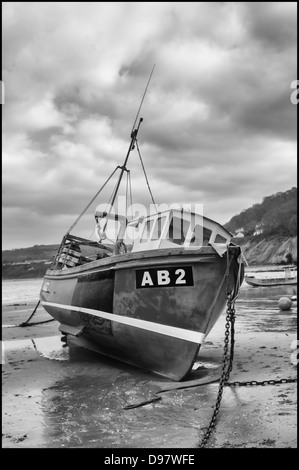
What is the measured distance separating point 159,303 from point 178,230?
4.84ft

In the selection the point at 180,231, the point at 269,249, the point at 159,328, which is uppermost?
the point at 180,231

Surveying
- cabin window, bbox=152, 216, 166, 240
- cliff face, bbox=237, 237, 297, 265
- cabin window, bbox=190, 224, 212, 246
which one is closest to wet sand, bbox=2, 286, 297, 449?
cabin window, bbox=190, 224, 212, 246

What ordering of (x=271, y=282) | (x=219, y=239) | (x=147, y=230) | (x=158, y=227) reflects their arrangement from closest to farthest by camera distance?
(x=158, y=227)
(x=219, y=239)
(x=147, y=230)
(x=271, y=282)

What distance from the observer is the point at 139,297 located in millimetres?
7531

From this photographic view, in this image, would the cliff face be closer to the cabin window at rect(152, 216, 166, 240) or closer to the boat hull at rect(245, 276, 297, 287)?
the boat hull at rect(245, 276, 297, 287)

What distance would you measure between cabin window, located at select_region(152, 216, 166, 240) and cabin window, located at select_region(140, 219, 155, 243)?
0.17 m

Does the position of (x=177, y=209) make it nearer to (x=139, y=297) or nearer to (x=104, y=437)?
(x=139, y=297)

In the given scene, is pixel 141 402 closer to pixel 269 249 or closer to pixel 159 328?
pixel 159 328

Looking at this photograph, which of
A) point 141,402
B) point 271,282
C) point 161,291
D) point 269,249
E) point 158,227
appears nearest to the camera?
point 141,402

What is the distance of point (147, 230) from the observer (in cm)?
829

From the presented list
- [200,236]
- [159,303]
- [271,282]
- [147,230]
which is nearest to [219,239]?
[200,236]

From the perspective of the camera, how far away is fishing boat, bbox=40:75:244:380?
6980 mm

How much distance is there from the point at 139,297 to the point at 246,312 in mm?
10297
